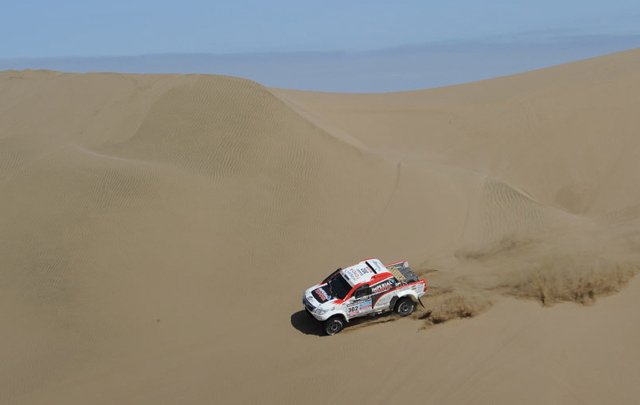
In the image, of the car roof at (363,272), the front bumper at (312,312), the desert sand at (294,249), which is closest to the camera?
the desert sand at (294,249)

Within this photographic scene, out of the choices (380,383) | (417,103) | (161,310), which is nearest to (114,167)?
(161,310)

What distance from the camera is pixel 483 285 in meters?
15.9

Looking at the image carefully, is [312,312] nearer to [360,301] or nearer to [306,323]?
[306,323]

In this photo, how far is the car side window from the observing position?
14.1 metres

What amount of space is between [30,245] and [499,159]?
18827mm

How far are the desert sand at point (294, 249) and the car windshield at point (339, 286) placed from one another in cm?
104

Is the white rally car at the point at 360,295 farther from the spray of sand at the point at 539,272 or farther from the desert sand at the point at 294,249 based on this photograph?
the spray of sand at the point at 539,272

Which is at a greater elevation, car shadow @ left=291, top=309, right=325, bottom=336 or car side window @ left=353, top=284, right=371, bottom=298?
car side window @ left=353, top=284, right=371, bottom=298

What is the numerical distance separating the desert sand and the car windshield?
104 cm

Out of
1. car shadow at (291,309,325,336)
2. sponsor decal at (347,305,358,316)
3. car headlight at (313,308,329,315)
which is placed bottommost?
car shadow at (291,309,325,336)

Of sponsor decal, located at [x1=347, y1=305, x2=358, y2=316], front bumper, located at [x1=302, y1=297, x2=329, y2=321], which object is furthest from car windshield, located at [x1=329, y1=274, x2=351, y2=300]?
front bumper, located at [x1=302, y1=297, x2=329, y2=321]

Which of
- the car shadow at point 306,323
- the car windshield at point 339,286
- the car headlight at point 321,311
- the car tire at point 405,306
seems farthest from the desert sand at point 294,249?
the car windshield at point 339,286

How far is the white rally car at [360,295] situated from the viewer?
14008mm

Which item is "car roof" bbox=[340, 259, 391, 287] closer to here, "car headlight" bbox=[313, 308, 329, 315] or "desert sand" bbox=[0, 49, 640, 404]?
"car headlight" bbox=[313, 308, 329, 315]
